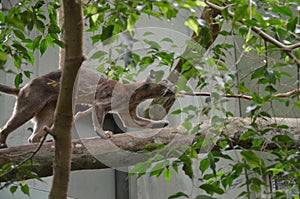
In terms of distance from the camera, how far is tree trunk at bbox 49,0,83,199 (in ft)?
3.32

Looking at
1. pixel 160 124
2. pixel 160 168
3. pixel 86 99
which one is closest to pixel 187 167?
pixel 160 168

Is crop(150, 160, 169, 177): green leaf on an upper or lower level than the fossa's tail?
lower

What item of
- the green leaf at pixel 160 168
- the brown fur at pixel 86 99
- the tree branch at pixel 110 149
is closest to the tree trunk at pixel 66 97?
the green leaf at pixel 160 168

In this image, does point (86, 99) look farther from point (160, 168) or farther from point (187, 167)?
point (187, 167)

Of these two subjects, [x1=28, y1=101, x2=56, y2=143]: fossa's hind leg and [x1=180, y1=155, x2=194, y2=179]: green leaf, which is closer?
[x1=180, y1=155, x2=194, y2=179]: green leaf

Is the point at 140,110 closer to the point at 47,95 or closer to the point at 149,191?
the point at 47,95

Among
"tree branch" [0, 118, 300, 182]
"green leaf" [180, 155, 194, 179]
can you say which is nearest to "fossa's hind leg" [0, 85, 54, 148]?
"tree branch" [0, 118, 300, 182]

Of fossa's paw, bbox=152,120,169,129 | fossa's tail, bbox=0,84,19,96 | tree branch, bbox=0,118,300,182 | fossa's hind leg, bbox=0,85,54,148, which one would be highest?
fossa's tail, bbox=0,84,19,96

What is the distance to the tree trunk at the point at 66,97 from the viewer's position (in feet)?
3.32

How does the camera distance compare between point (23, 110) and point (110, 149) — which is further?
point (23, 110)

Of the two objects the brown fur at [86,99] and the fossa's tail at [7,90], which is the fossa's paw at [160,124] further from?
the fossa's tail at [7,90]

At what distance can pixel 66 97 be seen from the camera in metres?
1.08

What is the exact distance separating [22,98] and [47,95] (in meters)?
0.13

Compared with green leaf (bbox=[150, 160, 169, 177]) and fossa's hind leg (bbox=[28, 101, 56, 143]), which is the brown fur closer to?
fossa's hind leg (bbox=[28, 101, 56, 143])
